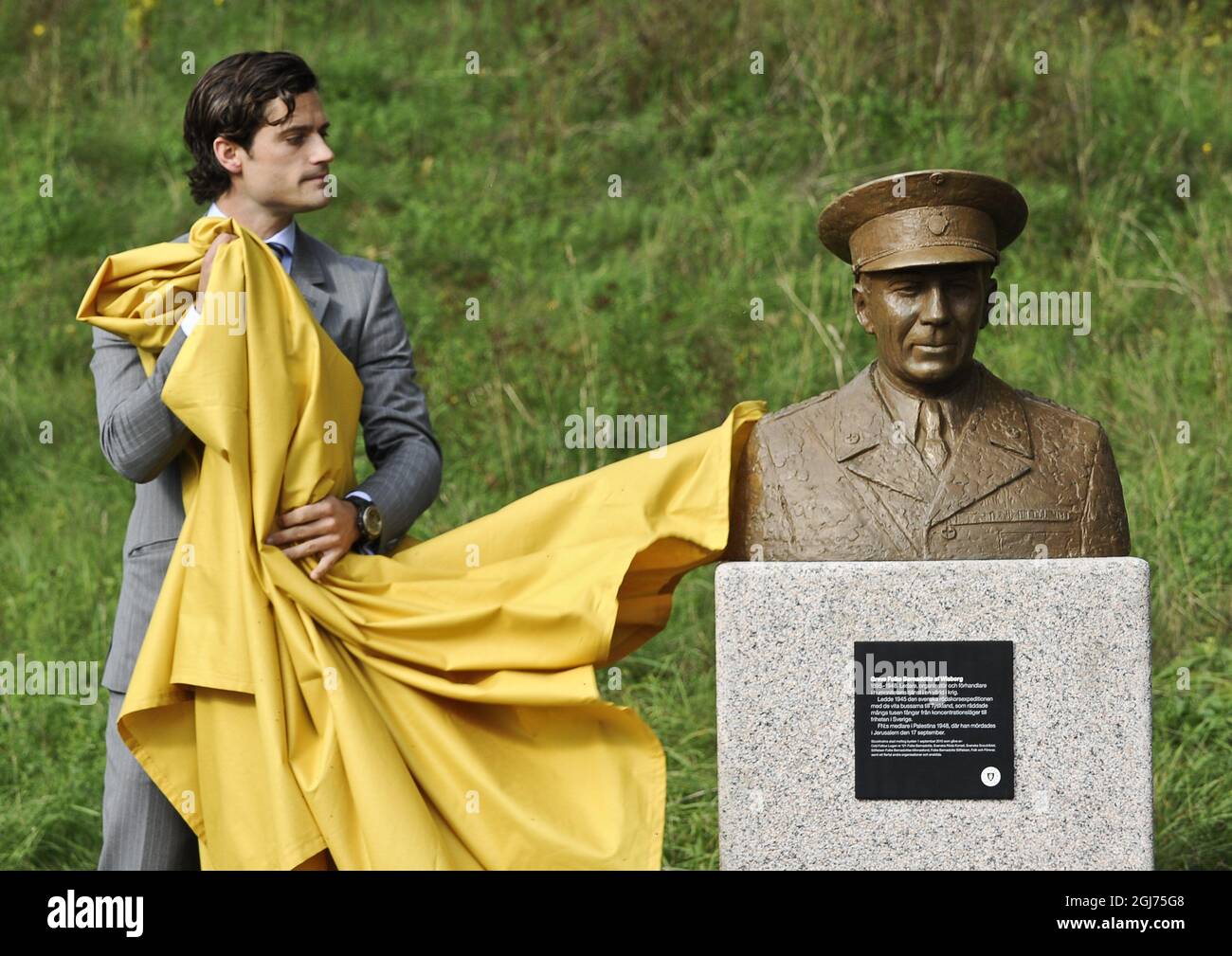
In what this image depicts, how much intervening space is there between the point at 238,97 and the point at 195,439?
76 cm

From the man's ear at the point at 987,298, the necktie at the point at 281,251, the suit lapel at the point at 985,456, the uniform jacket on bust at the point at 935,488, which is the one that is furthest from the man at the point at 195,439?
the man's ear at the point at 987,298

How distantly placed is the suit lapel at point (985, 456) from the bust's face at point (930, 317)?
0.11 m

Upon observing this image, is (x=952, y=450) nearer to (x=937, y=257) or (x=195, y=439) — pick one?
(x=937, y=257)

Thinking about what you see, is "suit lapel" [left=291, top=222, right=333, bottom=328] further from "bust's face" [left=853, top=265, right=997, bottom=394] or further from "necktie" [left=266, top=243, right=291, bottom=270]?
"bust's face" [left=853, top=265, right=997, bottom=394]

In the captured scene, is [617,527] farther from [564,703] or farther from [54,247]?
[54,247]

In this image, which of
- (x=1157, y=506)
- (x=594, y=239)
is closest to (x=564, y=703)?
(x=1157, y=506)

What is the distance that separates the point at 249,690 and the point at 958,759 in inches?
57.9

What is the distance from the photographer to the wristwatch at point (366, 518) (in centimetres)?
370

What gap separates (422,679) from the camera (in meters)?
3.61

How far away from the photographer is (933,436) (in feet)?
12.1

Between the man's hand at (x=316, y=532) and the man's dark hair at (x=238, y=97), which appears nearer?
the man's hand at (x=316, y=532)

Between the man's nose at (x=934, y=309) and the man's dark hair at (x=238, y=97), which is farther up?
the man's dark hair at (x=238, y=97)

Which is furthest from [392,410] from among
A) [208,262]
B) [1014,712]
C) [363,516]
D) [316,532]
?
[1014,712]

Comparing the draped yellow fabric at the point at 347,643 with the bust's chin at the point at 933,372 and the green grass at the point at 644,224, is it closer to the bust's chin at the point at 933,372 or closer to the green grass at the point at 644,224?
the bust's chin at the point at 933,372
